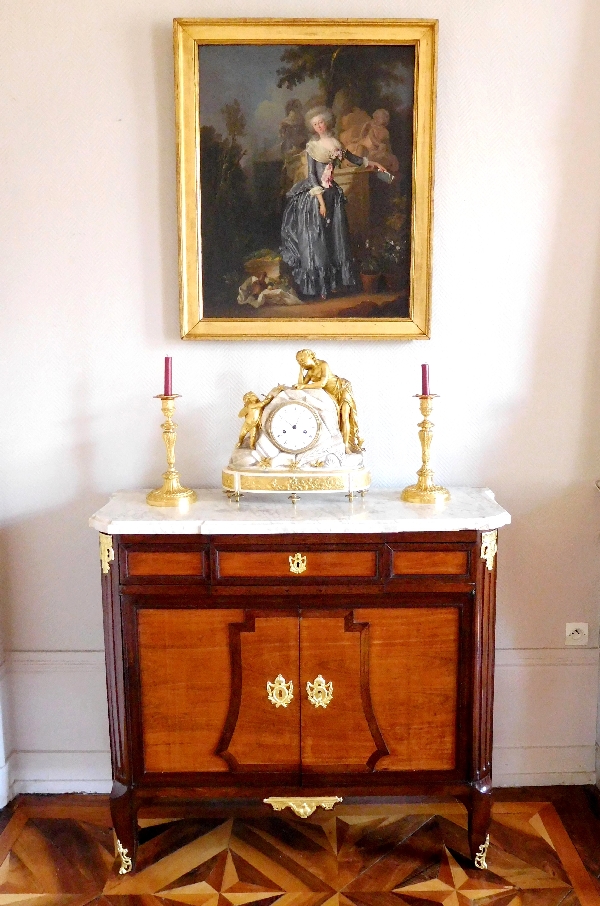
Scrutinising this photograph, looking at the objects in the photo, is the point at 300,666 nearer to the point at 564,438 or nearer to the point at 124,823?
the point at 124,823

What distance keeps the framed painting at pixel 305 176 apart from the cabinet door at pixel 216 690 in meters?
1.02

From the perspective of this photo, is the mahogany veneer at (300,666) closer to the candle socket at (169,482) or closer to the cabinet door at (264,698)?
the cabinet door at (264,698)

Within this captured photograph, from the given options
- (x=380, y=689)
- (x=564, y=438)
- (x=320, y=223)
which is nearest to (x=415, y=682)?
(x=380, y=689)

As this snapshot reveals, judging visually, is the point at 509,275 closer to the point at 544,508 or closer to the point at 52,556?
the point at 544,508

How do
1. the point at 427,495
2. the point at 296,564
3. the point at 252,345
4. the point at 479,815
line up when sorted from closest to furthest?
1. the point at 296,564
2. the point at 479,815
3. the point at 427,495
4. the point at 252,345

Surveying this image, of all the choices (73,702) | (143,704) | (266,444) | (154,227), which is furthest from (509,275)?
(73,702)

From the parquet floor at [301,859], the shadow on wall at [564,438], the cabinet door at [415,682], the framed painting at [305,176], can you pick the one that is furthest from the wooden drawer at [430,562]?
the parquet floor at [301,859]

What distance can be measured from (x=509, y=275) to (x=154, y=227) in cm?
128

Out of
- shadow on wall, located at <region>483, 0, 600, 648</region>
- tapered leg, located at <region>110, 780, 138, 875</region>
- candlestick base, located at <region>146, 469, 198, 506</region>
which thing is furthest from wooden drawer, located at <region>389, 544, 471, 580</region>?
tapered leg, located at <region>110, 780, 138, 875</region>

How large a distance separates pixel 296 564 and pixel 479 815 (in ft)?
3.22

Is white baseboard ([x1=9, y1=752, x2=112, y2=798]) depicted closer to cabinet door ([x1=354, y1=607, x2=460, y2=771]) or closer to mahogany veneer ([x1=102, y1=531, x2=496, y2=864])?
mahogany veneer ([x1=102, y1=531, x2=496, y2=864])

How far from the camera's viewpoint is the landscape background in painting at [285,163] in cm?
229

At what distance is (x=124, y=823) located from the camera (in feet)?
6.91

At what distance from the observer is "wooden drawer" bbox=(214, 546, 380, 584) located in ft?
6.52
